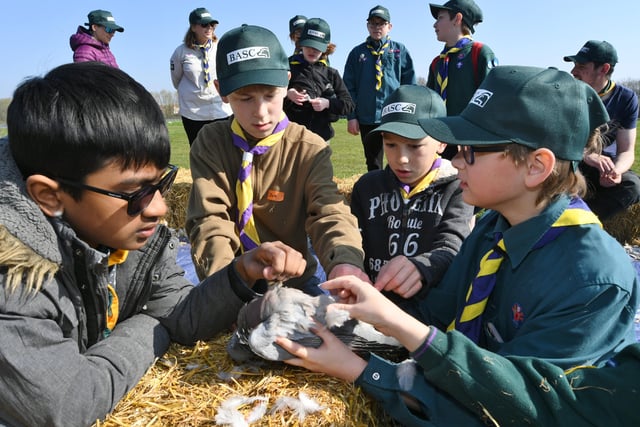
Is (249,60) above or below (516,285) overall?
above

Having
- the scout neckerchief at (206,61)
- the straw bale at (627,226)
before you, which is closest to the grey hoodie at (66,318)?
the scout neckerchief at (206,61)

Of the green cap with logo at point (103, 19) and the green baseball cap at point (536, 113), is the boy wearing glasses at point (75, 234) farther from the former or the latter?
the green cap with logo at point (103, 19)

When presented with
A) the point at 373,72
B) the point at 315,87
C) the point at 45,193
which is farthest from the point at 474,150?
the point at 373,72

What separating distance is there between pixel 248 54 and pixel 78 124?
150 cm

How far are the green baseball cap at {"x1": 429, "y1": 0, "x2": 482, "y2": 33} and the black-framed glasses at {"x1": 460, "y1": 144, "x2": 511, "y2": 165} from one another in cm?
471

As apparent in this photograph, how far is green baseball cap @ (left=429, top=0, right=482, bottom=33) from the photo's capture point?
20.3 feet

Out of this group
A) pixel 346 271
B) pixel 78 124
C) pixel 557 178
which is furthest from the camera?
pixel 346 271

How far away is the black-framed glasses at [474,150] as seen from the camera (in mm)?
1999

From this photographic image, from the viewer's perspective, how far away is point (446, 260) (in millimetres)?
2824

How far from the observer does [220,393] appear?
1784 millimetres

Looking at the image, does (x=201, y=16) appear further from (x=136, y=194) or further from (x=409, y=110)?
(x=136, y=194)

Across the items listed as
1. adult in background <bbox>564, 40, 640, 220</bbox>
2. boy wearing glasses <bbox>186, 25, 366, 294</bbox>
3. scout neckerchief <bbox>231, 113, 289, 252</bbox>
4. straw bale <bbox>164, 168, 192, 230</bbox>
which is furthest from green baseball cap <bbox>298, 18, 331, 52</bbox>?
scout neckerchief <bbox>231, 113, 289, 252</bbox>

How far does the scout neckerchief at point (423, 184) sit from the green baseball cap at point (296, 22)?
556 centimetres

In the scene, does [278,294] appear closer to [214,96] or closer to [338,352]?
[338,352]
